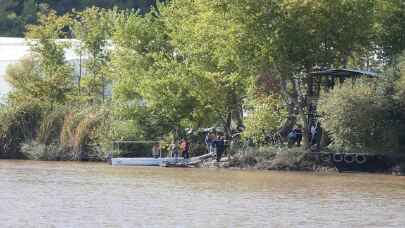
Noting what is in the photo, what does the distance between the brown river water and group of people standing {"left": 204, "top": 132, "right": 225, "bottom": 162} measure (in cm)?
388

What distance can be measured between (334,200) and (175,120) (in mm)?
23901

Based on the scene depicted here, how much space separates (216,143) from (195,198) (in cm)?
1877

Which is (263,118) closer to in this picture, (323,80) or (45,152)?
(323,80)

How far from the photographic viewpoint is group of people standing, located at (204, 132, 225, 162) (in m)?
51.9

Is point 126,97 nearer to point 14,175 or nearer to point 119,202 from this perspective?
point 14,175

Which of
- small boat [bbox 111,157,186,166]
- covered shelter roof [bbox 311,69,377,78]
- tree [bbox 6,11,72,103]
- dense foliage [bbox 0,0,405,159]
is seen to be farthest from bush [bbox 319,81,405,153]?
tree [bbox 6,11,72,103]

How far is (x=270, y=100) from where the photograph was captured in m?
52.9

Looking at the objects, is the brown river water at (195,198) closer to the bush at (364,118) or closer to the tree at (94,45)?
the bush at (364,118)

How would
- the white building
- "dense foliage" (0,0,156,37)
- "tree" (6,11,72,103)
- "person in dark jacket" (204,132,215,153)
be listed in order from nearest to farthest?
"person in dark jacket" (204,132,215,153)
"tree" (6,11,72,103)
the white building
"dense foliage" (0,0,156,37)

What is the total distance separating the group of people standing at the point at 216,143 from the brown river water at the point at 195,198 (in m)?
3.88

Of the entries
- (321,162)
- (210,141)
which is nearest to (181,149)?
(210,141)

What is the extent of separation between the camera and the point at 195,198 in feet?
109

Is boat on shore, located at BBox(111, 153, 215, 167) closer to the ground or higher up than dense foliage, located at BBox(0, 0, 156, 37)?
closer to the ground

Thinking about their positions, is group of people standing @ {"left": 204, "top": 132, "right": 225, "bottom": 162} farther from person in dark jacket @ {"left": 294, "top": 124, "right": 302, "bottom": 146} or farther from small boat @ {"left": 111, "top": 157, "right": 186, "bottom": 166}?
person in dark jacket @ {"left": 294, "top": 124, "right": 302, "bottom": 146}
